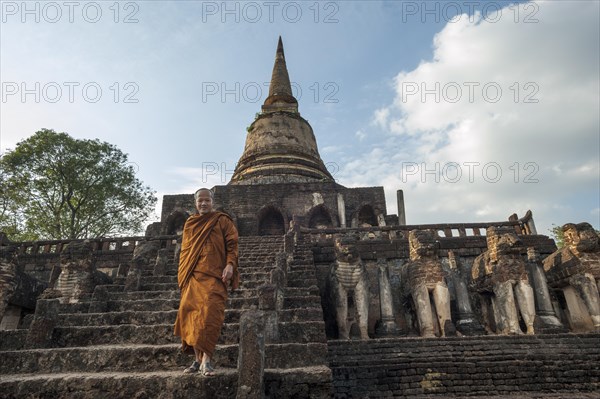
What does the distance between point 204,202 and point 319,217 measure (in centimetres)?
1200

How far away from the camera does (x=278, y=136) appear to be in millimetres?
19656

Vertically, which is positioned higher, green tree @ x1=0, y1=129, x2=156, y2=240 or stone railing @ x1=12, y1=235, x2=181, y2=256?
green tree @ x1=0, y1=129, x2=156, y2=240

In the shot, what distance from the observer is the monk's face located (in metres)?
3.89

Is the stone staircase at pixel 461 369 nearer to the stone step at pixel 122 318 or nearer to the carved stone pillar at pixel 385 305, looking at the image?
the stone step at pixel 122 318

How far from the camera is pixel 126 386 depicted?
10.1 feet

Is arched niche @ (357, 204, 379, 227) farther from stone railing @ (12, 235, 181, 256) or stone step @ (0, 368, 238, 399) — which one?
stone step @ (0, 368, 238, 399)

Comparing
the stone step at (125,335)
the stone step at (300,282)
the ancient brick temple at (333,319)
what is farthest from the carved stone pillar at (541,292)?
the stone step at (125,335)

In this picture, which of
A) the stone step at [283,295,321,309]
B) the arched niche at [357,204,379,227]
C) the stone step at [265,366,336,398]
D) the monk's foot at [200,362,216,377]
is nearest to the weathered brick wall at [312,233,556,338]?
the stone step at [283,295,321,309]

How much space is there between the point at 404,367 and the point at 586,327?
4.36 metres

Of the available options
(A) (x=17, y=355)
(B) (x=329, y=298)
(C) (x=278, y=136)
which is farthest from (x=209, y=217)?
(C) (x=278, y=136)

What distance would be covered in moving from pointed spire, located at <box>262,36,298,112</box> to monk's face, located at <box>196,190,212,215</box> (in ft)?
60.9

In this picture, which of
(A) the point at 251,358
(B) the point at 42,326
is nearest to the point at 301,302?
(A) the point at 251,358

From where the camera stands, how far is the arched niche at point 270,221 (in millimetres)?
15516

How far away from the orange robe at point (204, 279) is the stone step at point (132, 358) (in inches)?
16.7
